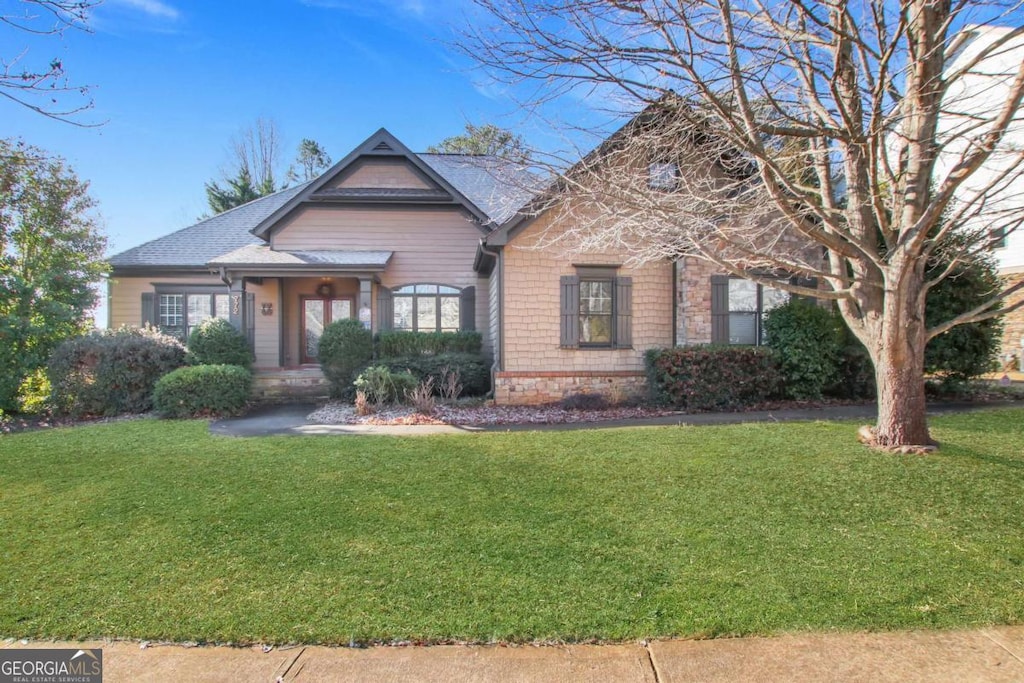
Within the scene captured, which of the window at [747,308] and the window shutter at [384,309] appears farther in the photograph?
the window shutter at [384,309]

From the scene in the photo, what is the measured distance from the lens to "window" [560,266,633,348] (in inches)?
448

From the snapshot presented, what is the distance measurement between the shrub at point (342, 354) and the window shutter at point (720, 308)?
776 cm

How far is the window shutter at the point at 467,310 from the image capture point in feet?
48.4

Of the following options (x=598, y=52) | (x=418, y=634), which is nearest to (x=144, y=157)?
(x=598, y=52)

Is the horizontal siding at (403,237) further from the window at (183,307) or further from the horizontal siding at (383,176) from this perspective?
the window at (183,307)

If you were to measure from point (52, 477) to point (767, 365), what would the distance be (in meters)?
10.9

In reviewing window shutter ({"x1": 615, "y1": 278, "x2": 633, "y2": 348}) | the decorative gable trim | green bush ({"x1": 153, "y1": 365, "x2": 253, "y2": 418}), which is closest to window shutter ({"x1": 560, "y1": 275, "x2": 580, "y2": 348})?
window shutter ({"x1": 615, "y1": 278, "x2": 633, "y2": 348})

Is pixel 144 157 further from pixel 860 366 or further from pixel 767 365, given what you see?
pixel 860 366

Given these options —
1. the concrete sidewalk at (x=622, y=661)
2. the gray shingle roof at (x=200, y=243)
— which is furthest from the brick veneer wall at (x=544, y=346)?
the concrete sidewalk at (x=622, y=661)

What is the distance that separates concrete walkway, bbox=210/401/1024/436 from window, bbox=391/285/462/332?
16.4 feet

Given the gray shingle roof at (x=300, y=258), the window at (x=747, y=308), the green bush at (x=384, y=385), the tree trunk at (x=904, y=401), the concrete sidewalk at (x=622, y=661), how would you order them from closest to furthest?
the concrete sidewalk at (x=622, y=661) → the tree trunk at (x=904, y=401) → the green bush at (x=384, y=385) → the window at (x=747, y=308) → the gray shingle roof at (x=300, y=258)

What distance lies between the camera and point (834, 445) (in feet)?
21.9

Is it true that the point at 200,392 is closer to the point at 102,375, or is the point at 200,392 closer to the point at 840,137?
the point at 102,375

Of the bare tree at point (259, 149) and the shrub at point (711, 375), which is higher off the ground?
the bare tree at point (259, 149)
